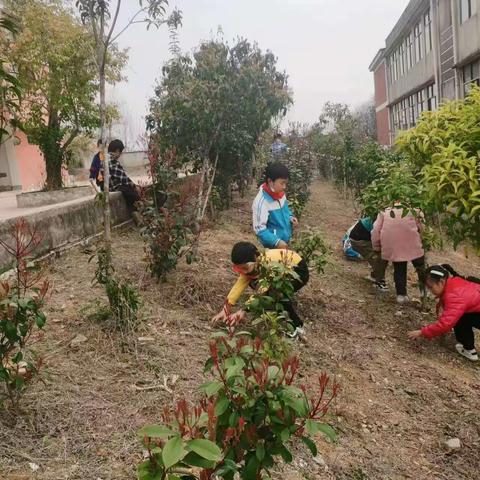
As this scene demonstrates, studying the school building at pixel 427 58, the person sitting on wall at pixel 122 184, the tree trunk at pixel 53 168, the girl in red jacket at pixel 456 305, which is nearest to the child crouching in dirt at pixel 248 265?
the girl in red jacket at pixel 456 305

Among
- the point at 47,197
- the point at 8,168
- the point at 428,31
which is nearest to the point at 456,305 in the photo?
the point at 47,197

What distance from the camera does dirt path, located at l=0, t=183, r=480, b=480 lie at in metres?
2.44

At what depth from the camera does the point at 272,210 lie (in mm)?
4426

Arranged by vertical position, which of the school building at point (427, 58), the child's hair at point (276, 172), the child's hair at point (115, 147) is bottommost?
the child's hair at point (276, 172)

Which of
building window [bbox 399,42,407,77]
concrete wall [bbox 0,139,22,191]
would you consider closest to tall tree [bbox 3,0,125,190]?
concrete wall [bbox 0,139,22,191]

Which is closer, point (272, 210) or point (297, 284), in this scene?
point (297, 284)

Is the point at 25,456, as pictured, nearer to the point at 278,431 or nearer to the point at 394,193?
the point at 278,431

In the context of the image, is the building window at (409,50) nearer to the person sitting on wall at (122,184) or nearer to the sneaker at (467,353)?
the person sitting on wall at (122,184)

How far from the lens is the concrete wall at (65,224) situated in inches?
176

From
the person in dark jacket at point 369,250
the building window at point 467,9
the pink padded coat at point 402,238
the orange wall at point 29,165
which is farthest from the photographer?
the orange wall at point 29,165

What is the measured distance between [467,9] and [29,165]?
51.0 ft

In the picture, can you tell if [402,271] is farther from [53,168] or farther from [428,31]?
[428,31]

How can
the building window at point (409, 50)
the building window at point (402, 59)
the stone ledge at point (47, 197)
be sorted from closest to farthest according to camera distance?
the stone ledge at point (47, 197), the building window at point (409, 50), the building window at point (402, 59)

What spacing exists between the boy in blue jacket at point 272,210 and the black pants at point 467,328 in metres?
1.56
